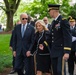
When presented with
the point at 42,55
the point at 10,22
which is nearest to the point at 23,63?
the point at 42,55

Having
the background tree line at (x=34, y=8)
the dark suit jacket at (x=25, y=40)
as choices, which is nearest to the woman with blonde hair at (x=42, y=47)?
the dark suit jacket at (x=25, y=40)

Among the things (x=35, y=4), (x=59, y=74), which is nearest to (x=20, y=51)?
(x=59, y=74)

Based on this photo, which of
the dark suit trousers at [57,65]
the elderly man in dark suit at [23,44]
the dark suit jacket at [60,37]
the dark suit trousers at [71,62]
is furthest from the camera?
the dark suit trousers at [71,62]

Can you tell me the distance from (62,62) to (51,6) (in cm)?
124

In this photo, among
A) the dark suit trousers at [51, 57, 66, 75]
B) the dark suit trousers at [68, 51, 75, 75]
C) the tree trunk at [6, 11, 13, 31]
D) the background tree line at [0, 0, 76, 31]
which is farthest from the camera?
the background tree line at [0, 0, 76, 31]

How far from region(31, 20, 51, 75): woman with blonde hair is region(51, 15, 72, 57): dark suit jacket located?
898 millimetres

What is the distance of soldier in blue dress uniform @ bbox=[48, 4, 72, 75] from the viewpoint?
729 cm

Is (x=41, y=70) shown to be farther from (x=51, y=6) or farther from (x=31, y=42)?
(x=51, y=6)

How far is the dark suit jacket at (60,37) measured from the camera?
23.9 ft

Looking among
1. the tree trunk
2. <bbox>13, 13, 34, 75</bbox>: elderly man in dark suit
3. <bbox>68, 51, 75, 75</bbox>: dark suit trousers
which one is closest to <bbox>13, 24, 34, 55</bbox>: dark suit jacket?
<bbox>13, 13, 34, 75</bbox>: elderly man in dark suit

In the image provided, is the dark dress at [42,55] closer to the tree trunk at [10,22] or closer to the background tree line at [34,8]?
the background tree line at [34,8]

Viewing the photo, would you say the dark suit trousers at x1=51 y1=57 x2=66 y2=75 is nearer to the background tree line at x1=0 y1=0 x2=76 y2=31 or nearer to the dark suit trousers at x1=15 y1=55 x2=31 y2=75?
the dark suit trousers at x1=15 y1=55 x2=31 y2=75

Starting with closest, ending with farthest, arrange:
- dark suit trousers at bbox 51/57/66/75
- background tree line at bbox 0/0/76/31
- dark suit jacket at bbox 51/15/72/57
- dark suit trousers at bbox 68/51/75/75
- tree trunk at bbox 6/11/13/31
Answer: dark suit jacket at bbox 51/15/72/57
dark suit trousers at bbox 51/57/66/75
dark suit trousers at bbox 68/51/75/75
tree trunk at bbox 6/11/13/31
background tree line at bbox 0/0/76/31

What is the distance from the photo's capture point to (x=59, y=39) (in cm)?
754
